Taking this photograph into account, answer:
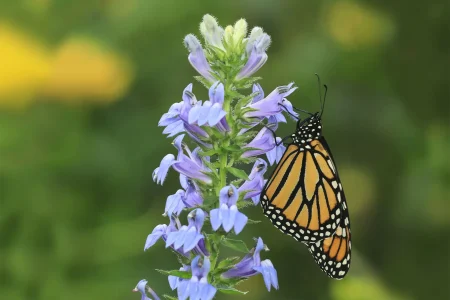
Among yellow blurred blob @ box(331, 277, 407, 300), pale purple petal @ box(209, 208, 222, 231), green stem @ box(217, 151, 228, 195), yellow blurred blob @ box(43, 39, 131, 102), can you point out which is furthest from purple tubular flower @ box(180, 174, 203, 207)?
yellow blurred blob @ box(43, 39, 131, 102)

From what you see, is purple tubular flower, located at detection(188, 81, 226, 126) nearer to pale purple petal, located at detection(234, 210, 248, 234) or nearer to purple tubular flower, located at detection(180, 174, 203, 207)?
purple tubular flower, located at detection(180, 174, 203, 207)

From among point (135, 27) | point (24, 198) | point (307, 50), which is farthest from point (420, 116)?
point (24, 198)

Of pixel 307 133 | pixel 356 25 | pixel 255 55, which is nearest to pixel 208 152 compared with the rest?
pixel 255 55

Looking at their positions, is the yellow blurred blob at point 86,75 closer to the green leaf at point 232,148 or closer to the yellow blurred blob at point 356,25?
the yellow blurred blob at point 356,25

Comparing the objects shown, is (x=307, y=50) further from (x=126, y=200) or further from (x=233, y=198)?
(x=233, y=198)

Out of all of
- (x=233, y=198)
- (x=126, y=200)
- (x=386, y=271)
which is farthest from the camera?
(x=386, y=271)

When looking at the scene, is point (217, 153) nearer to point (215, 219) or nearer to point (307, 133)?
point (215, 219)

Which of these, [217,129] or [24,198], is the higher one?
[217,129]
